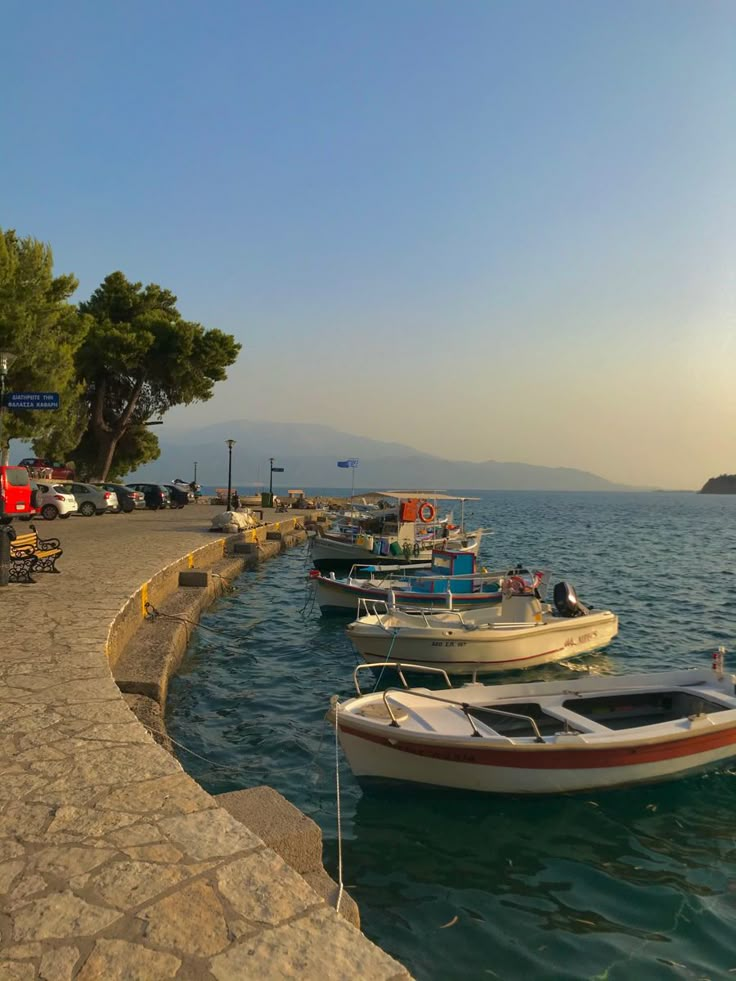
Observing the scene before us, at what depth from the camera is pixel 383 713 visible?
24.4 ft

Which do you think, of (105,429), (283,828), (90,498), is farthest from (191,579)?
(105,429)

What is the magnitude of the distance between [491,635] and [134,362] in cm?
3274

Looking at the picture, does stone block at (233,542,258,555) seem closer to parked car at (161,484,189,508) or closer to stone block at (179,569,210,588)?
stone block at (179,569,210,588)

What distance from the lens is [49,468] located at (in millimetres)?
37938

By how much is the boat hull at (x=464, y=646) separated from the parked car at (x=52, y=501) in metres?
20.1

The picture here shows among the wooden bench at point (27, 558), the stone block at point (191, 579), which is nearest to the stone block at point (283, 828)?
the wooden bench at point (27, 558)

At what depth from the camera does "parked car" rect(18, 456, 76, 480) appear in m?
36.6

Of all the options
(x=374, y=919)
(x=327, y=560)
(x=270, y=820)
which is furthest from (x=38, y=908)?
(x=327, y=560)

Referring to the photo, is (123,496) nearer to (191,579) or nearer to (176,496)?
(176,496)

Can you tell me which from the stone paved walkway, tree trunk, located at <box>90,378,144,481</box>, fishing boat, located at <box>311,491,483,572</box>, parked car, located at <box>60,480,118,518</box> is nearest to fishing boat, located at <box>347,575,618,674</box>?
the stone paved walkway

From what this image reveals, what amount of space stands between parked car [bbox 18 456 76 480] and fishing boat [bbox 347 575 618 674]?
98.3ft

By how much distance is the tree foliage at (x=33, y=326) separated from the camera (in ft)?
81.4

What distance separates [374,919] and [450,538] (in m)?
21.6

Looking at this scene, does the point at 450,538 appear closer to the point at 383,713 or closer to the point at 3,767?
the point at 383,713
